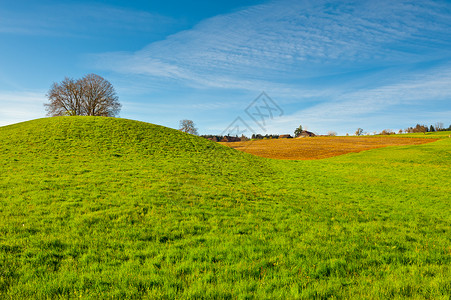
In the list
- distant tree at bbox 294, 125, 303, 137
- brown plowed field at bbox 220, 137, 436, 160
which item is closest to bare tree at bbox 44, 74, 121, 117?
brown plowed field at bbox 220, 137, 436, 160

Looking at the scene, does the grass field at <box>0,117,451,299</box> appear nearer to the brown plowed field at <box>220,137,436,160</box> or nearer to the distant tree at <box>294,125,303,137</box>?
the brown plowed field at <box>220,137,436,160</box>

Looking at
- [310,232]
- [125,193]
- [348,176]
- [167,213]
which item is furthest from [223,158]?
[310,232]

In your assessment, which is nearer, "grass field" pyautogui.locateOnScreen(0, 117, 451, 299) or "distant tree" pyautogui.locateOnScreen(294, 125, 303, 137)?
"grass field" pyautogui.locateOnScreen(0, 117, 451, 299)

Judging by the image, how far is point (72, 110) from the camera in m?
74.6

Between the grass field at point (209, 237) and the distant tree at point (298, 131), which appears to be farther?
the distant tree at point (298, 131)

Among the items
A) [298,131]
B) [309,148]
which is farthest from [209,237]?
[298,131]

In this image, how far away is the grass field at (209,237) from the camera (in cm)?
605

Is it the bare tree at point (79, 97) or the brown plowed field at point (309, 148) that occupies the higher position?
the bare tree at point (79, 97)

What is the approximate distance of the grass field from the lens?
19.9 feet

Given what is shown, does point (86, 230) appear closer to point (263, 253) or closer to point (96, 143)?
point (263, 253)

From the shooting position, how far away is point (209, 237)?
364 inches

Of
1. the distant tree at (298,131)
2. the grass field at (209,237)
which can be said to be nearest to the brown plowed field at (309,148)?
the grass field at (209,237)

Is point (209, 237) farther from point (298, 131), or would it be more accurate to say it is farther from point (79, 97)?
point (298, 131)

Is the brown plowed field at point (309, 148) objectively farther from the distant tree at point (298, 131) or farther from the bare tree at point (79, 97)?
the distant tree at point (298, 131)
